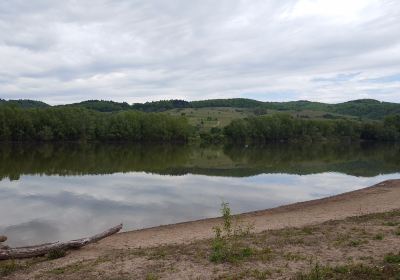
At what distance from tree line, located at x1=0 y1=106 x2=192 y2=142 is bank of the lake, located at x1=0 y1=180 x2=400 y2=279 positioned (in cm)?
9671

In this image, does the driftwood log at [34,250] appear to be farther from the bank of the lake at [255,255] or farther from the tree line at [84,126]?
the tree line at [84,126]

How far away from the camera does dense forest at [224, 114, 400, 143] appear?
14240 cm

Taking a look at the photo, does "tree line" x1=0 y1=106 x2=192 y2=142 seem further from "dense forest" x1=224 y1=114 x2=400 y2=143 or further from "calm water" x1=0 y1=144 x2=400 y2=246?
"calm water" x1=0 y1=144 x2=400 y2=246

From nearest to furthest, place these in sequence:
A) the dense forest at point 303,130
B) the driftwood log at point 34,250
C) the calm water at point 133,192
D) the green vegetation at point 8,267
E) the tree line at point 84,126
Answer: the green vegetation at point 8,267
the driftwood log at point 34,250
the calm water at point 133,192
the tree line at point 84,126
the dense forest at point 303,130

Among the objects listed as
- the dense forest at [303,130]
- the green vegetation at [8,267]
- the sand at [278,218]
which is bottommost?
the sand at [278,218]

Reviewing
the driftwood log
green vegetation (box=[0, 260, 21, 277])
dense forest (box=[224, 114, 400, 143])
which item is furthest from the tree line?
green vegetation (box=[0, 260, 21, 277])

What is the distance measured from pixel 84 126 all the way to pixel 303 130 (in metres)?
76.3

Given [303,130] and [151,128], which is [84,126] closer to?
[151,128]

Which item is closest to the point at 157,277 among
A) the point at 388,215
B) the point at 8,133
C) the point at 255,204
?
the point at 388,215

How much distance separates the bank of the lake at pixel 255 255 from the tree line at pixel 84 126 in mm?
96708

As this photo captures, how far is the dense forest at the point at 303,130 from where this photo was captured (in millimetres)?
142400

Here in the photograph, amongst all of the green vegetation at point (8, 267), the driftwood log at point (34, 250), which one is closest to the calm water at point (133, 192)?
the driftwood log at point (34, 250)

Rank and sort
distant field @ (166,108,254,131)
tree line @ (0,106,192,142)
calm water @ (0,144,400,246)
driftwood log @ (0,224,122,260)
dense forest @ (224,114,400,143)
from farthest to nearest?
A: distant field @ (166,108,254,131) → dense forest @ (224,114,400,143) → tree line @ (0,106,192,142) → calm water @ (0,144,400,246) → driftwood log @ (0,224,122,260)

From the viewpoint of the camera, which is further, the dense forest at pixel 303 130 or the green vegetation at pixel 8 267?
the dense forest at pixel 303 130
